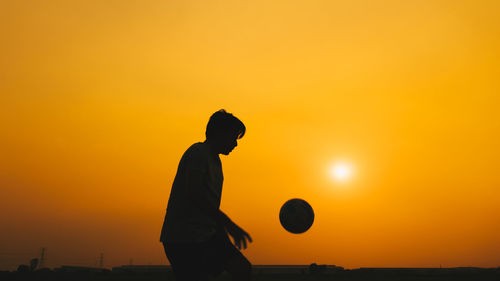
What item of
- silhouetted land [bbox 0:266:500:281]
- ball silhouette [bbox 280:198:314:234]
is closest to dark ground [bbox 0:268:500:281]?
silhouetted land [bbox 0:266:500:281]

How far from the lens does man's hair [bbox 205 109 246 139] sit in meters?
5.56

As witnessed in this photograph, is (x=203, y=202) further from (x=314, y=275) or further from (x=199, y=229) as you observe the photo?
(x=314, y=275)

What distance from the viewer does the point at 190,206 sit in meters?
5.05

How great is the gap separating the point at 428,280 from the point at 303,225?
665 cm

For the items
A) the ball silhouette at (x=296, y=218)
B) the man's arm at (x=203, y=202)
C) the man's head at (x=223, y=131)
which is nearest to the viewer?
the man's arm at (x=203, y=202)

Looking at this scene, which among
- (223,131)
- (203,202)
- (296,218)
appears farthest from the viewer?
(296,218)

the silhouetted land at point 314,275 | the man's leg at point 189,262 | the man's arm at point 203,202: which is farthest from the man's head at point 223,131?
the silhouetted land at point 314,275

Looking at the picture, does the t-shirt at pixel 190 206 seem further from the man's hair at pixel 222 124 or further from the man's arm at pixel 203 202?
the man's hair at pixel 222 124

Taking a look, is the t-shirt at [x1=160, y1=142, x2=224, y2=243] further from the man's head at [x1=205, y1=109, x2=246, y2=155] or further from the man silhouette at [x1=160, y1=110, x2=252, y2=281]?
the man's head at [x1=205, y1=109, x2=246, y2=155]

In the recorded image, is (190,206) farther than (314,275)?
No

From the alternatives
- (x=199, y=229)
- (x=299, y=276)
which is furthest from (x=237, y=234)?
(x=299, y=276)

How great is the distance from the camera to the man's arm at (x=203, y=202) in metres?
4.99

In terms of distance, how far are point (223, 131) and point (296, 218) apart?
22.6ft

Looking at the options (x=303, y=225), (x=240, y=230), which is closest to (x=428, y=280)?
(x=303, y=225)
